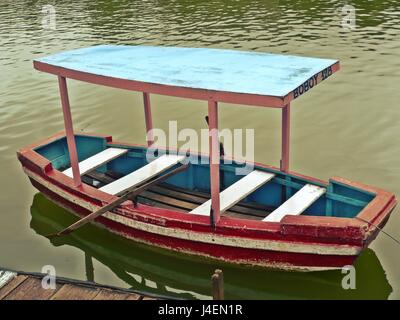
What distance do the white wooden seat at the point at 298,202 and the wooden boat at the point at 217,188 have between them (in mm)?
17

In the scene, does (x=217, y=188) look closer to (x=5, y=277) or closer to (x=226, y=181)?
(x=226, y=181)

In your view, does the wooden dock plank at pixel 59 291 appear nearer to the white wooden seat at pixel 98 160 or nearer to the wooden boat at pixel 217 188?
the wooden boat at pixel 217 188

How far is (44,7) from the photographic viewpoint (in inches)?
1517

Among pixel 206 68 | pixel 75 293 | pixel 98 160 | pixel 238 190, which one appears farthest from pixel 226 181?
pixel 75 293

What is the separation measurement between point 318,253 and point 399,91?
11.6m

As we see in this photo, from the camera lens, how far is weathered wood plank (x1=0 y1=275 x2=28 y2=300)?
7074mm

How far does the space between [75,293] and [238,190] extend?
346 cm

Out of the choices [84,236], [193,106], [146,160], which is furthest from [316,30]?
[84,236]

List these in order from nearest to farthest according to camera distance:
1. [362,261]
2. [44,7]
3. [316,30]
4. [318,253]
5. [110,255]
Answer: [318,253] < [362,261] < [110,255] < [316,30] < [44,7]

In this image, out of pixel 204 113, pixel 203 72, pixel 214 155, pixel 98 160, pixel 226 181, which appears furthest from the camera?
pixel 204 113

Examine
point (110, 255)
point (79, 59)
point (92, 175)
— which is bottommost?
point (110, 255)

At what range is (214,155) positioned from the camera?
25.7 ft

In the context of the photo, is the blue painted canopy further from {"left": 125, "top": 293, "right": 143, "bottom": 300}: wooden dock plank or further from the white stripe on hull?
{"left": 125, "top": 293, "right": 143, "bottom": 300}: wooden dock plank
